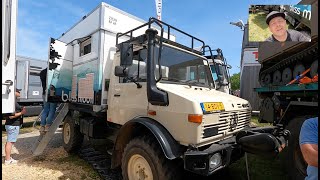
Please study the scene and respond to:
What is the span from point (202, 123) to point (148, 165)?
3.17ft

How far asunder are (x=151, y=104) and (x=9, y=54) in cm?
191

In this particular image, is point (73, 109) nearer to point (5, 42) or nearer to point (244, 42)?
point (5, 42)

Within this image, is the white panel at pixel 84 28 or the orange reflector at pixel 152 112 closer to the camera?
the orange reflector at pixel 152 112

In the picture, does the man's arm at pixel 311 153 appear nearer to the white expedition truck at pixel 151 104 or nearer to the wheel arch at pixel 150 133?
the white expedition truck at pixel 151 104

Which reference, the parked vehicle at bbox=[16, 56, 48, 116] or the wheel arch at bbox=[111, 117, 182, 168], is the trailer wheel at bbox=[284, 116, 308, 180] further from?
the parked vehicle at bbox=[16, 56, 48, 116]

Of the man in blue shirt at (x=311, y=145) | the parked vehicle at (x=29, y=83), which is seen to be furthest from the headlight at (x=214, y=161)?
the parked vehicle at (x=29, y=83)

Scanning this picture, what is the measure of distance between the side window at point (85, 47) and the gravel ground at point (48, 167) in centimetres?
244

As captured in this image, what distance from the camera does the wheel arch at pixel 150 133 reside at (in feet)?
10.1

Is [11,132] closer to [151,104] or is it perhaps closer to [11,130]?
[11,130]

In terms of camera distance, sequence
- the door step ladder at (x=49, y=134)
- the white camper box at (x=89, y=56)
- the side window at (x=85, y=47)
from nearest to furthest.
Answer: the white camper box at (x=89, y=56) < the side window at (x=85, y=47) < the door step ladder at (x=49, y=134)

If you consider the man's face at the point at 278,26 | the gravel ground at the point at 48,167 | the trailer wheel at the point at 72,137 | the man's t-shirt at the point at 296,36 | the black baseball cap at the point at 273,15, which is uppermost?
the black baseball cap at the point at 273,15

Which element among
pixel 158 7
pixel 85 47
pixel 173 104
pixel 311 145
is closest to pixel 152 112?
pixel 173 104

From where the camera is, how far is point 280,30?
4008 millimetres

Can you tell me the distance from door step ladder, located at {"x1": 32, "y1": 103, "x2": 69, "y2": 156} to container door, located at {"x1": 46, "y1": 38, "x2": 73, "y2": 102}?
282 millimetres
